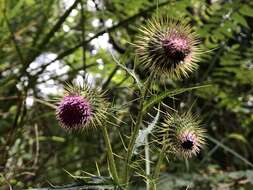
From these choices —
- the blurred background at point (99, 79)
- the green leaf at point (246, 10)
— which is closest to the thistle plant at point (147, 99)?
the blurred background at point (99, 79)

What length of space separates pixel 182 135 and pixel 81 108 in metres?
0.23

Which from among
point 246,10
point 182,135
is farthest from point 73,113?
point 246,10

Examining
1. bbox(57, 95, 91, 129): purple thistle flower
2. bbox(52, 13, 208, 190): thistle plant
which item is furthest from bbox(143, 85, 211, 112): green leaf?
bbox(57, 95, 91, 129): purple thistle flower

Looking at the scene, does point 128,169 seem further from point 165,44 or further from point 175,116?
point 165,44

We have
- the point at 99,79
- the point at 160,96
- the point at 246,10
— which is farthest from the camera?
the point at 99,79

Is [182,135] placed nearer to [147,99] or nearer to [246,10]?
[147,99]

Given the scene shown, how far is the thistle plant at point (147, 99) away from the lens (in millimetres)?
1152

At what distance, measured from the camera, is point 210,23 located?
103 inches

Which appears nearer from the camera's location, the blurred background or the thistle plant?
the thistle plant

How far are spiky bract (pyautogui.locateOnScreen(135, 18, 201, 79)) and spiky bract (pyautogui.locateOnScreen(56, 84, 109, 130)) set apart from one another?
136 millimetres

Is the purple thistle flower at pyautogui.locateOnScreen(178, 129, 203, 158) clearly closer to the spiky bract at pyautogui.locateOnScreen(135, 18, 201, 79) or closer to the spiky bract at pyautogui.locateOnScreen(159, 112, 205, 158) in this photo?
the spiky bract at pyautogui.locateOnScreen(159, 112, 205, 158)

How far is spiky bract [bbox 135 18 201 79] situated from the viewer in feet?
3.80

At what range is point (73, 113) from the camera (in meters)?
1.15

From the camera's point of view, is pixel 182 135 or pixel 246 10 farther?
pixel 246 10
